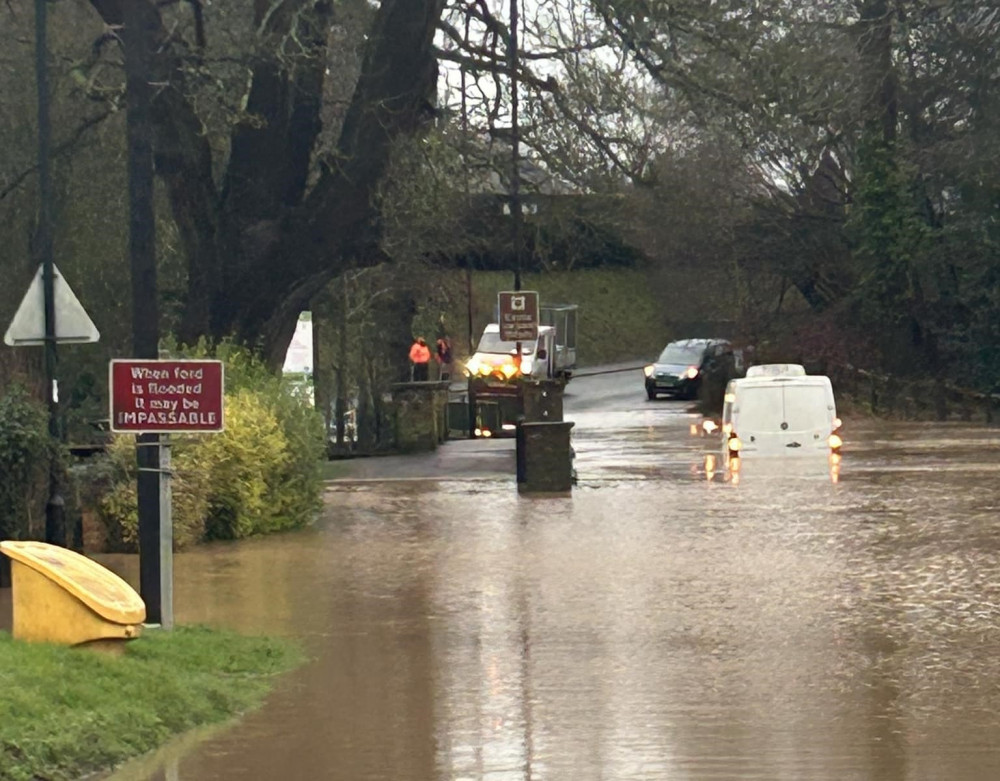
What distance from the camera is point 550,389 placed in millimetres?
33812

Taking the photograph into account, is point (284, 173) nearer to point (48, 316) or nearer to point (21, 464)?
point (48, 316)

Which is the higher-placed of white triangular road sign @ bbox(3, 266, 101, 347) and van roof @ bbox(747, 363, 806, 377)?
white triangular road sign @ bbox(3, 266, 101, 347)

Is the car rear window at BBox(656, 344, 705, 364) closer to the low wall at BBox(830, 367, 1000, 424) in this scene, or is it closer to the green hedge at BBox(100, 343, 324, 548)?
the low wall at BBox(830, 367, 1000, 424)

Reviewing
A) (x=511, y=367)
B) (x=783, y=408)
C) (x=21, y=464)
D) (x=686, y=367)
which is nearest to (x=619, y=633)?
(x=21, y=464)

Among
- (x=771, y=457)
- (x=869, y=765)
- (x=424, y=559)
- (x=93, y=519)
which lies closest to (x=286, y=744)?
(x=869, y=765)

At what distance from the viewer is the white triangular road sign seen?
15.3 meters

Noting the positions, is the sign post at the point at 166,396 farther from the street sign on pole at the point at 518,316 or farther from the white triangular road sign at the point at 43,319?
the street sign on pole at the point at 518,316

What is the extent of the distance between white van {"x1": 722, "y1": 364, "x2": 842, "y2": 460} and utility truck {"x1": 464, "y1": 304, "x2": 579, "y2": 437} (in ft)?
12.6

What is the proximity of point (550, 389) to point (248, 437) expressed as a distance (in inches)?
634

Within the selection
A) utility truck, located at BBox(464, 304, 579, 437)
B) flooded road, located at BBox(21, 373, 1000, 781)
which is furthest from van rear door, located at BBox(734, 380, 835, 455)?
utility truck, located at BBox(464, 304, 579, 437)

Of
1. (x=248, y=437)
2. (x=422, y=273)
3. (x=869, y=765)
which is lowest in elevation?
(x=869, y=765)

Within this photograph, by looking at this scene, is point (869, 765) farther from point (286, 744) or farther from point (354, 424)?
point (354, 424)

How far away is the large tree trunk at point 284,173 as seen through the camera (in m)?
22.2

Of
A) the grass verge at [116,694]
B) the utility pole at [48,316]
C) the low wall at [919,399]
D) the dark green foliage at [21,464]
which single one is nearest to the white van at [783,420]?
the utility pole at [48,316]
